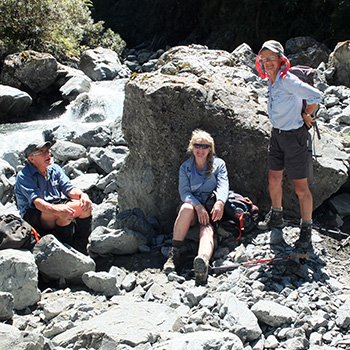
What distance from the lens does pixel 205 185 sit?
18.3 ft

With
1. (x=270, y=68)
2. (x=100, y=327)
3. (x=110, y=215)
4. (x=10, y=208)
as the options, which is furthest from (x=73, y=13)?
(x=100, y=327)

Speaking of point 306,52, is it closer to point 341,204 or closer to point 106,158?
point 106,158

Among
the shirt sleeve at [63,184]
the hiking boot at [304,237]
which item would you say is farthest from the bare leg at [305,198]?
the shirt sleeve at [63,184]

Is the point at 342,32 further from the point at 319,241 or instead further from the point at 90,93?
the point at 319,241

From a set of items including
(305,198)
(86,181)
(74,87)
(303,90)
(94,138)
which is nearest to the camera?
(303,90)

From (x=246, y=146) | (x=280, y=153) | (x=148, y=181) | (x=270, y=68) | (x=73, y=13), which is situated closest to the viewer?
(x=270, y=68)

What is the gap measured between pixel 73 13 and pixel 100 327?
20.4 m

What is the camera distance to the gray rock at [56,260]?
5.10 metres

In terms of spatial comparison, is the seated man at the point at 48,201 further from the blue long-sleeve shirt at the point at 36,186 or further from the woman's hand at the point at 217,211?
the woman's hand at the point at 217,211

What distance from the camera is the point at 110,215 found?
7094 mm

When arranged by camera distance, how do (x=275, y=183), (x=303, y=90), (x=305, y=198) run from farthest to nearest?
(x=275, y=183) < (x=305, y=198) < (x=303, y=90)

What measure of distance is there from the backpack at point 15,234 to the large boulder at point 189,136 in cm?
192

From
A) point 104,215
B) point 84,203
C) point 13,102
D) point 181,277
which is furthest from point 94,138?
point 181,277

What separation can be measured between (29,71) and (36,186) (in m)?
11.4
